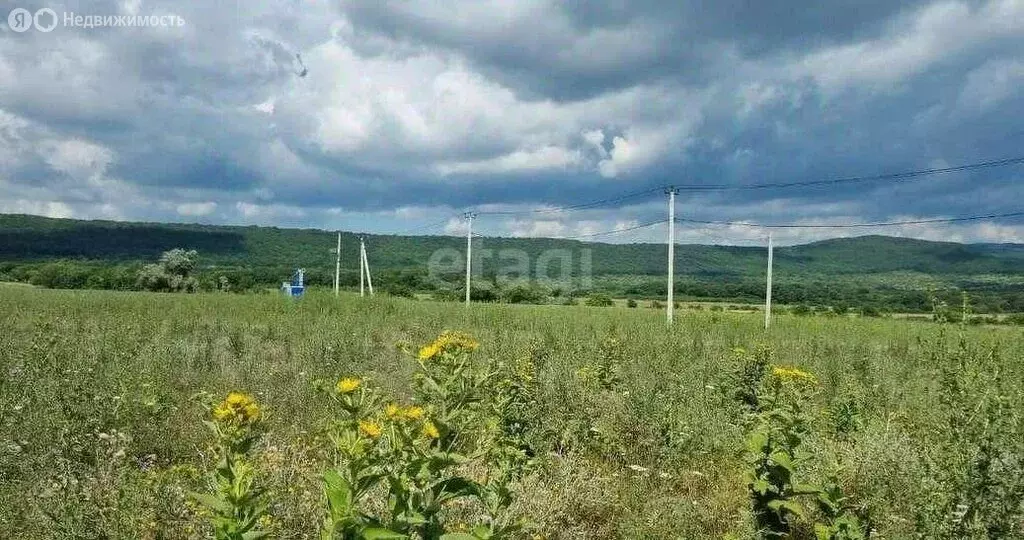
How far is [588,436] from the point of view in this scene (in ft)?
18.0

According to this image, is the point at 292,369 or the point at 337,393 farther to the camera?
the point at 292,369

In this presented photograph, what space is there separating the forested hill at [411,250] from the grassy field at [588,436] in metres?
27.7

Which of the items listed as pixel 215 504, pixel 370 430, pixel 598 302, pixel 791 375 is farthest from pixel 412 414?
pixel 598 302

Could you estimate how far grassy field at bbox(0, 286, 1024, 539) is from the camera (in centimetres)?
331

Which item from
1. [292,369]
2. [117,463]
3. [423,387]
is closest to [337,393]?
[423,387]

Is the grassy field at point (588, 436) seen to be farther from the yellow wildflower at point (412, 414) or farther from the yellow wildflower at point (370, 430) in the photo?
the yellow wildflower at point (370, 430)

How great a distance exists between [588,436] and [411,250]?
79946 millimetres

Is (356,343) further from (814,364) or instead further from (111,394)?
(814,364)

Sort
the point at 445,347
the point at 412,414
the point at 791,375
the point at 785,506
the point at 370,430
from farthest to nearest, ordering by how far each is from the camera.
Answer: the point at 791,375 → the point at 785,506 → the point at 445,347 → the point at 412,414 → the point at 370,430

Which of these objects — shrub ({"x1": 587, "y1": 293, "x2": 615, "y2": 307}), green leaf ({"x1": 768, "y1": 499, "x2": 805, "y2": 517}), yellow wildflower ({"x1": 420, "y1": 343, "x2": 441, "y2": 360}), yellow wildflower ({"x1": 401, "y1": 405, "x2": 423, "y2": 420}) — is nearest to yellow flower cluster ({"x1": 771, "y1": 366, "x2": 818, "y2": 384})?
green leaf ({"x1": 768, "y1": 499, "x2": 805, "y2": 517})

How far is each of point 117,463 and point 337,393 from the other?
272 centimetres

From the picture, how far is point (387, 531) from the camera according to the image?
209cm

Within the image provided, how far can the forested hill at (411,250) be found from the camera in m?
48.6

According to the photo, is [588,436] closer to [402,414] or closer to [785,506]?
[785,506]
